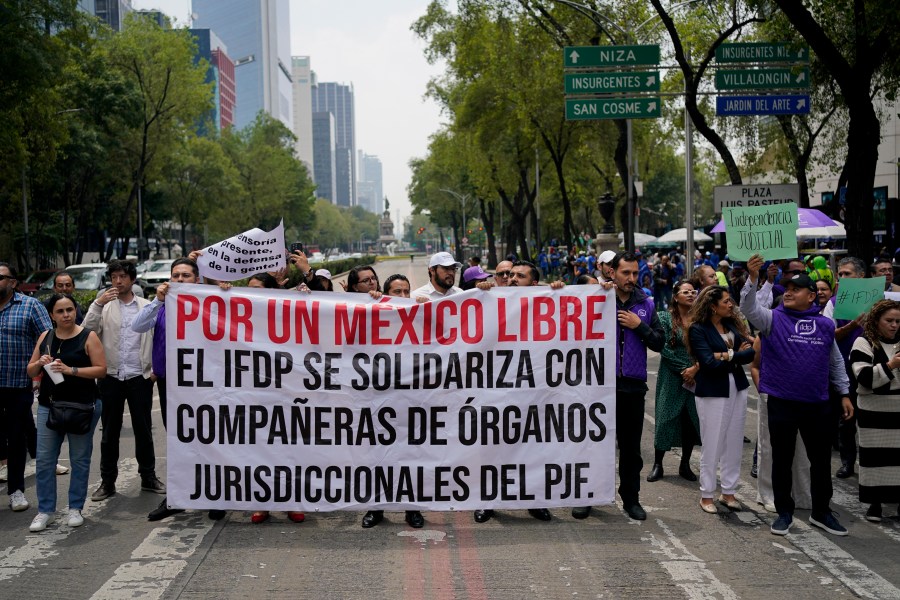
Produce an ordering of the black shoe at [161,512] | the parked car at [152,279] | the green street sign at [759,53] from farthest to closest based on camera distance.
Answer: the parked car at [152,279] → the green street sign at [759,53] → the black shoe at [161,512]

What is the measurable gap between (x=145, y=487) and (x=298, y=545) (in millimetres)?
2213

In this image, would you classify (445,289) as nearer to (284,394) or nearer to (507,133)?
(284,394)

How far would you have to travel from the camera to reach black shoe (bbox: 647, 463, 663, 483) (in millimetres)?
8578

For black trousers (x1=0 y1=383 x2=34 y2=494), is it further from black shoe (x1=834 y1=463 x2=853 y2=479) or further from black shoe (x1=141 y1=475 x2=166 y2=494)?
black shoe (x1=834 y1=463 x2=853 y2=479)

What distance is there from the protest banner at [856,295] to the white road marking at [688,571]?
2451 mm

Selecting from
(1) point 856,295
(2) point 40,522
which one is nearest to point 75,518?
(2) point 40,522

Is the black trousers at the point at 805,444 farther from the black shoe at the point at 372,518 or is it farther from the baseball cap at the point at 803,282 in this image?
the black shoe at the point at 372,518

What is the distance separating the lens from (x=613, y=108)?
67.1 ft

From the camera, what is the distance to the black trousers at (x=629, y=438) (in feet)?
23.6

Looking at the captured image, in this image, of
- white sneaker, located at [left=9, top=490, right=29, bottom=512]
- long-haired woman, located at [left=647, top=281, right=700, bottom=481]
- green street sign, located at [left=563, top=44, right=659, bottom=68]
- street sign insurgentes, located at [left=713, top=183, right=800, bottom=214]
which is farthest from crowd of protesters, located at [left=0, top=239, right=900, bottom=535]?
green street sign, located at [left=563, top=44, right=659, bottom=68]

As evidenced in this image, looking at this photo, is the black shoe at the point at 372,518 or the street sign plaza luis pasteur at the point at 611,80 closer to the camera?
the black shoe at the point at 372,518

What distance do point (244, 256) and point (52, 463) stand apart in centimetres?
199

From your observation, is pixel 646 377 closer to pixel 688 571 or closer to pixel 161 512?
pixel 688 571

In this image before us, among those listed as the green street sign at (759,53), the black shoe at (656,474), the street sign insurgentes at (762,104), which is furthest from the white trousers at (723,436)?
the street sign insurgentes at (762,104)
